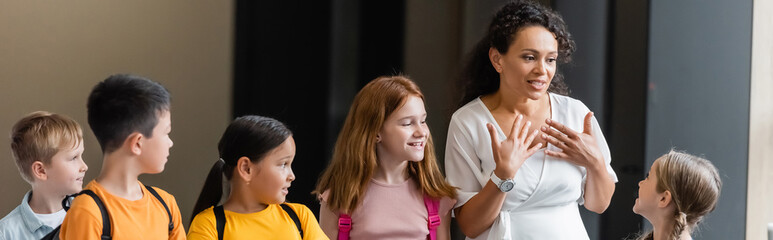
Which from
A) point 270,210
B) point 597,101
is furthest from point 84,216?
point 597,101

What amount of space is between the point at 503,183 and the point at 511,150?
0.34 feet

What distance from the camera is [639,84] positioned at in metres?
3.90

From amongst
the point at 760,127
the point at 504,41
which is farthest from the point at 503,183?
the point at 760,127

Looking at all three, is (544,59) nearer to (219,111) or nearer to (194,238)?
(194,238)

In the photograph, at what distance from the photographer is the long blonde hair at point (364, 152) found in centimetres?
257

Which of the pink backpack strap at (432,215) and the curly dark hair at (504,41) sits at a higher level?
the curly dark hair at (504,41)

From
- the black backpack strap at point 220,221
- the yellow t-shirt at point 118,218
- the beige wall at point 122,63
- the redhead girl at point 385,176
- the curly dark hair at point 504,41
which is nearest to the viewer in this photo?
the yellow t-shirt at point 118,218

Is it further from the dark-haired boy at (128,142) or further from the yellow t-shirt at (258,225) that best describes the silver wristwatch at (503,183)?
the dark-haired boy at (128,142)

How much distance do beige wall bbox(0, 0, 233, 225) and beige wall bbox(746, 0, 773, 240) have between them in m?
Answer: 2.49

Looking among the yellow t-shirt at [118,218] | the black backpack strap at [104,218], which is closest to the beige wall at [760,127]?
the yellow t-shirt at [118,218]

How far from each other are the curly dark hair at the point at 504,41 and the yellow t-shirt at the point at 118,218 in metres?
1.25

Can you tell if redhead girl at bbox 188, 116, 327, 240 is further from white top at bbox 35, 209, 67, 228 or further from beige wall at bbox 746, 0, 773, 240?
beige wall at bbox 746, 0, 773, 240

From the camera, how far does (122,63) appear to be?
3.59m

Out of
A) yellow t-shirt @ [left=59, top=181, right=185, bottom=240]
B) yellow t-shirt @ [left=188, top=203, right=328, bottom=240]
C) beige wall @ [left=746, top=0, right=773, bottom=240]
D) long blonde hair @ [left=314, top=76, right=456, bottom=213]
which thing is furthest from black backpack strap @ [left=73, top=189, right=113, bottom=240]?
beige wall @ [left=746, top=0, right=773, bottom=240]
